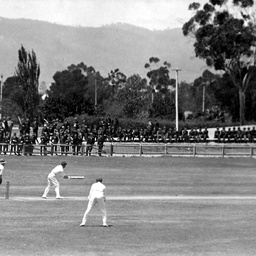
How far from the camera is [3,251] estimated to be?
24703mm

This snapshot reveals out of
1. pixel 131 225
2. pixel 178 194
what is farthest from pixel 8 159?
pixel 131 225

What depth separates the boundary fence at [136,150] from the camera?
63719 mm

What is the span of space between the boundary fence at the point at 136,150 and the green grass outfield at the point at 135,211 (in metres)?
2.80

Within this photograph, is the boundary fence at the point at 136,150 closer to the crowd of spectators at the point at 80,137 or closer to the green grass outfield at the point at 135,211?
the crowd of spectators at the point at 80,137

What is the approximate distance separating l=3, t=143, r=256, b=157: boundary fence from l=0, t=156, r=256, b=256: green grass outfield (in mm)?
2802

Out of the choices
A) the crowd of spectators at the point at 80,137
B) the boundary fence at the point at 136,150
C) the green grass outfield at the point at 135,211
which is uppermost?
the crowd of spectators at the point at 80,137

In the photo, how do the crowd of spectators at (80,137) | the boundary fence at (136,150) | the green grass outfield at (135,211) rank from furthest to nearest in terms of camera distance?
the crowd of spectators at (80,137), the boundary fence at (136,150), the green grass outfield at (135,211)

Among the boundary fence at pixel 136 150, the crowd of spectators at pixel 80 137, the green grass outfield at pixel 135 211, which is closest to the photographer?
the green grass outfield at pixel 135 211

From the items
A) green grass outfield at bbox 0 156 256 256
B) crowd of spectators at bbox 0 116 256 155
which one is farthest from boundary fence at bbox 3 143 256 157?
green grass outfield at bbox 0 156 256 256

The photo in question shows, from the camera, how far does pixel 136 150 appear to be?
6712cm

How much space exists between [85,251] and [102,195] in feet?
9.26

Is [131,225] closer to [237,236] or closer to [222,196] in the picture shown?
[237,236]

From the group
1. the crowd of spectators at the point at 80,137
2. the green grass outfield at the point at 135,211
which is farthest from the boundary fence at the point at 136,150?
the green grass outfield at the point at 135,211

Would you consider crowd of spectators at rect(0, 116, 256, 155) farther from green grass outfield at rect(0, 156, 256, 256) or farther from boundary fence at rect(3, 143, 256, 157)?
green grass outfield at rect(0, 156, 256, 256)
